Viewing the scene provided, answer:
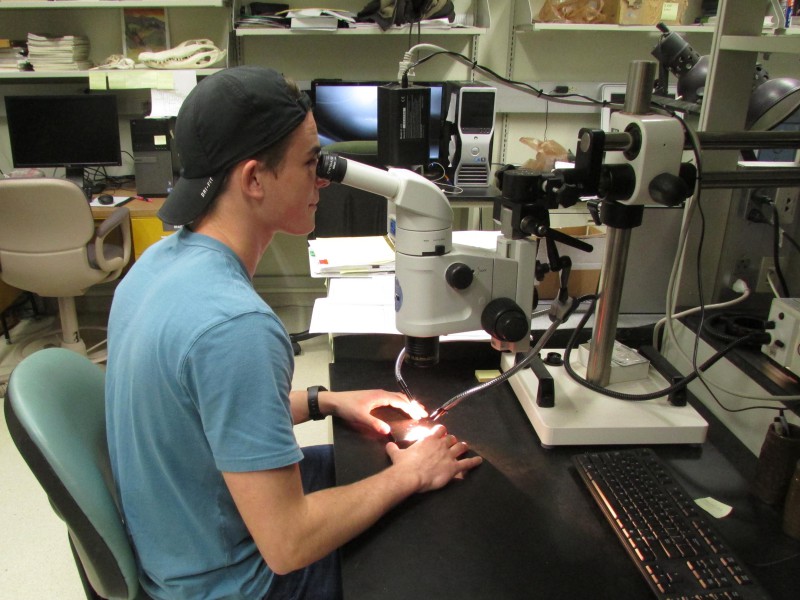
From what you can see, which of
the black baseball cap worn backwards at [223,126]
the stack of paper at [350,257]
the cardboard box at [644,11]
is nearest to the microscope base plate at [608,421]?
the black baseball cap worn backwards at [223,126]

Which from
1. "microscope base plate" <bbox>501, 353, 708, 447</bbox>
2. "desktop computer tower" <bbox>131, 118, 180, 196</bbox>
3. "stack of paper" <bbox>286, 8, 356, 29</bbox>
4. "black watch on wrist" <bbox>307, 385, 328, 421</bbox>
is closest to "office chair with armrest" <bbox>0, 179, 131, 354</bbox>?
"desktop computer tower" <bbox>131, 118, 180, 196</bbox>

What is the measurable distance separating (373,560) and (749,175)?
2.50 ft

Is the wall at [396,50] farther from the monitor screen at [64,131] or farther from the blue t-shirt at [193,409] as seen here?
the blue t-shirt at [193,409]

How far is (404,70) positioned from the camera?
1181mm

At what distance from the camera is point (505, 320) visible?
2.97ft

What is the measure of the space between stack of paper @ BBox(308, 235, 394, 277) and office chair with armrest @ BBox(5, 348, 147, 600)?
83 centimetres

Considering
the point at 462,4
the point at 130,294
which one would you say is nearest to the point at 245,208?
the point at 130,294

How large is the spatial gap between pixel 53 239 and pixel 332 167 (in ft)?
7.13

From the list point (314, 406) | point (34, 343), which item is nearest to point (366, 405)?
point (314, 406)

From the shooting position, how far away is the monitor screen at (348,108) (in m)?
3.15

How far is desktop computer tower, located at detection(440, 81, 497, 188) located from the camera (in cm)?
275

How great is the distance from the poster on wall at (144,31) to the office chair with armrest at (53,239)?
0.98m

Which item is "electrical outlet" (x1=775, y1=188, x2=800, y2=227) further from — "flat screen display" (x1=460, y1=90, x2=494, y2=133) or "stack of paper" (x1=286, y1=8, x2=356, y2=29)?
"stack of paper" (x1=286, y1=8, x2=356, y2=29)

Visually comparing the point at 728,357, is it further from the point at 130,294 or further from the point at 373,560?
the point at 130,294
